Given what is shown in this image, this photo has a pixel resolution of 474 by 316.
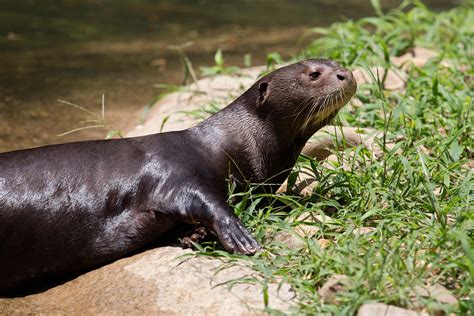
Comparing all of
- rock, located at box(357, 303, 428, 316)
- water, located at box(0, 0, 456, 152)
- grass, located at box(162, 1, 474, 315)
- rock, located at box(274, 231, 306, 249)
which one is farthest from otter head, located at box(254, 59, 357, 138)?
water, located at box(0, 0, 456, 152)

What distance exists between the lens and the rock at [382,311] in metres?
3.06

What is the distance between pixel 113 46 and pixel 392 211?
553 centimetres

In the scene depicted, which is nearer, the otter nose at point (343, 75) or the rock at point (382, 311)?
the rock at point (382, 311)

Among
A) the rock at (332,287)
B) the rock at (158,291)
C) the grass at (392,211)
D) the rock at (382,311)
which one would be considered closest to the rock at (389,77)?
the grass at (392,211)

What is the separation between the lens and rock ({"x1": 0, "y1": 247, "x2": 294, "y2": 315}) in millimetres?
3383

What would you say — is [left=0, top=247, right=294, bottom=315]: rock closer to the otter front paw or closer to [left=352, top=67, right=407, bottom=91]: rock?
the otter front paw

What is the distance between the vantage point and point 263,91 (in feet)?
14.8

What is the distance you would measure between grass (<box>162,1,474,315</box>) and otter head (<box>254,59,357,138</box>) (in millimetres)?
285

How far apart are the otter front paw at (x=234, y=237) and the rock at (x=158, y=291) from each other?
0.09 metres

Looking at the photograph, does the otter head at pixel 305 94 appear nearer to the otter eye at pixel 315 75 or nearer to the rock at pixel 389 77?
the otter eye at pixel 315 75

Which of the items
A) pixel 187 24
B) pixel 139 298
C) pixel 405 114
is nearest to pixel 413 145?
pixel 405 114

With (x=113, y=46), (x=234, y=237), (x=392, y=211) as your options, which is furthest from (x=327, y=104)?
(x=113, y=46)

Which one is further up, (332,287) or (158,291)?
(332,287)

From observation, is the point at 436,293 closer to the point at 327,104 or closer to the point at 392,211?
the point at 392,211
